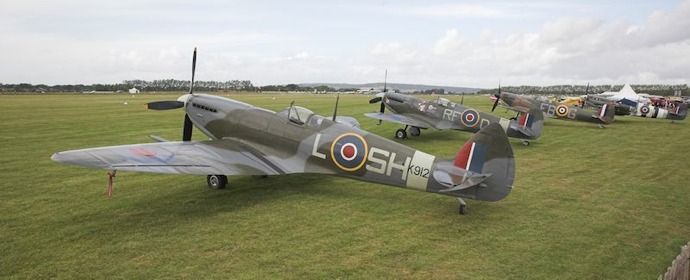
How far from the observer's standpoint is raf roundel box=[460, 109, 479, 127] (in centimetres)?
1669

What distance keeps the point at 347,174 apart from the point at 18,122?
67.5 ft

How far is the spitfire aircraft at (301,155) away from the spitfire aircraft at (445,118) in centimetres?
892

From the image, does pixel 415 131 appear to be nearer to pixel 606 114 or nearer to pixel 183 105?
pixel 183 105

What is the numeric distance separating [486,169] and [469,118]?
34.4ft

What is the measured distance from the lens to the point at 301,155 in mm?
8609

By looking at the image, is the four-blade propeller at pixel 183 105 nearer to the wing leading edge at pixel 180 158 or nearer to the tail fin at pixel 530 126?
the wing leading edge at pixel 180 158

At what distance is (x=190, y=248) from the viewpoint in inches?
233

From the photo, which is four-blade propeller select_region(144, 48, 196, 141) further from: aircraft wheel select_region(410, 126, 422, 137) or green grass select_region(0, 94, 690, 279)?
aircraft wheel select_region(410, 126, 422, 137)

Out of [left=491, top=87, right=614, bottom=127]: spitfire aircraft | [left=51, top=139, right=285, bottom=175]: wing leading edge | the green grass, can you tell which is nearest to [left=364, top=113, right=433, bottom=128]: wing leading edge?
the green grass

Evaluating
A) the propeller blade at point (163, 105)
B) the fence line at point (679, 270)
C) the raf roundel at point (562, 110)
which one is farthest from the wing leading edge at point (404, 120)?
the fence line at point (679, 270)

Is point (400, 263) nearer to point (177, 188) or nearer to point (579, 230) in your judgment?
point (579, 230)

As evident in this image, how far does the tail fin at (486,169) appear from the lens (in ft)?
22.1

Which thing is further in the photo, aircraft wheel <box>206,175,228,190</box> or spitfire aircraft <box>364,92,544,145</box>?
spitfire aircraft <box>364,92,544,145</box>

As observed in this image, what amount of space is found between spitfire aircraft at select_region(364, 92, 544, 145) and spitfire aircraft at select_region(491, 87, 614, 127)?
555 cm
